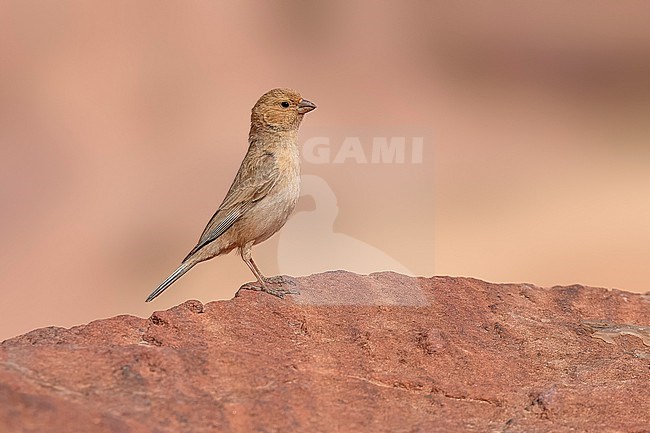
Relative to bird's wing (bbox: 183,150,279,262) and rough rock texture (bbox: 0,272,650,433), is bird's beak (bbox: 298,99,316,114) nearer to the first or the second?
bird's wing (bbox: 183,150,279,262)

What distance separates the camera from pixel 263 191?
5.62 metres

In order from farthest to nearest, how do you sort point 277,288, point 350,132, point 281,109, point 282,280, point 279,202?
point 350,132
point 281,109
point 279,202
point 282,280
point 277,288

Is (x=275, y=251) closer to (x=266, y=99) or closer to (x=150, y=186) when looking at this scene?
(x=266, y=99)

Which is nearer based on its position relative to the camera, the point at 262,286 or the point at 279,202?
the point at 262,286

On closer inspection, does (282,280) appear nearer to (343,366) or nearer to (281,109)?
(281,109)

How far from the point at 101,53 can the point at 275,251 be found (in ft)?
43.0

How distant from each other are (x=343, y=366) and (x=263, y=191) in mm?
1860

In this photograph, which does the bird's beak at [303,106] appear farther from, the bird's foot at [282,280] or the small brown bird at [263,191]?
the bird's foot at [282,280]

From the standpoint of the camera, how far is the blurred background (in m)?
13.2

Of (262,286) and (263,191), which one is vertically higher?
(263,191)

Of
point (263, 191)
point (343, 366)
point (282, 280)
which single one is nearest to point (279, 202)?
point (263, 191)

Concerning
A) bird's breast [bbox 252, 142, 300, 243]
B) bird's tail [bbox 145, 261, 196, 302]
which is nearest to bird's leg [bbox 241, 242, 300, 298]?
bird's breast [bbox 252, 142, 300, 243]

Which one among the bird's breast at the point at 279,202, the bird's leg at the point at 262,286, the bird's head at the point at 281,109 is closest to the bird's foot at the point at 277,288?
the bird's leg at the point at 262,286

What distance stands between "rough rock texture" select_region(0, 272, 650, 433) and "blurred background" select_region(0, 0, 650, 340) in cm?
334
